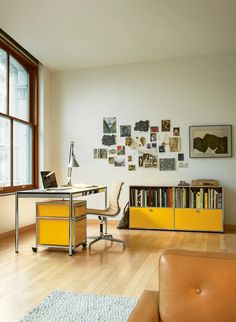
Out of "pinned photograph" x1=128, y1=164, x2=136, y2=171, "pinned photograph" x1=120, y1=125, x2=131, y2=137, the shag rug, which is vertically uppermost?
"pinned photograph" x1=120, y1=125, x2=131, y2=137

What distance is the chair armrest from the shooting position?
Answer: 1.28m

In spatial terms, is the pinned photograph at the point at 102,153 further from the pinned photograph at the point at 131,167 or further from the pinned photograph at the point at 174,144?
the pinned photograph at the point at 174,144

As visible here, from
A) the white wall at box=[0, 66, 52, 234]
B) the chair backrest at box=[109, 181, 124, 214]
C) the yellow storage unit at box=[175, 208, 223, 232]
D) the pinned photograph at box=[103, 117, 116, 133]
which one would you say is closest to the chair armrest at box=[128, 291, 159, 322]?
the chair backrest at box=[109, 181, 124, 214]

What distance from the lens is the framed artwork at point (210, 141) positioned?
6027 mm

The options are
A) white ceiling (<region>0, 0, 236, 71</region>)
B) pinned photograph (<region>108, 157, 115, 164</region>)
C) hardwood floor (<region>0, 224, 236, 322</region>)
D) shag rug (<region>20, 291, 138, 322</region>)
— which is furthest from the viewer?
pinned photograph (<region>108, 157, 115, 164</region>)

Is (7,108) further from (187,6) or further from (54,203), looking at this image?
(187,6)

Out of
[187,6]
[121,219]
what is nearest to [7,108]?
[121,219]

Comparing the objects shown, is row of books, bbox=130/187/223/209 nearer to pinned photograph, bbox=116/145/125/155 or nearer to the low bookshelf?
the low bookshelf

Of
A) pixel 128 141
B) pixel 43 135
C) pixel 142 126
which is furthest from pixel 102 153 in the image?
pixel 43 135

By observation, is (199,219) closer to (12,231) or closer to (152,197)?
(152,197)

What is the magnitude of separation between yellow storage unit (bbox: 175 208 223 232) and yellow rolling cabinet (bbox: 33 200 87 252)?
2.05m

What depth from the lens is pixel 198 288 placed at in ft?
Answer: 4.35

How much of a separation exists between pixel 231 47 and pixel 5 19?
359cm

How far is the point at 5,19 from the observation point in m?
4.74
